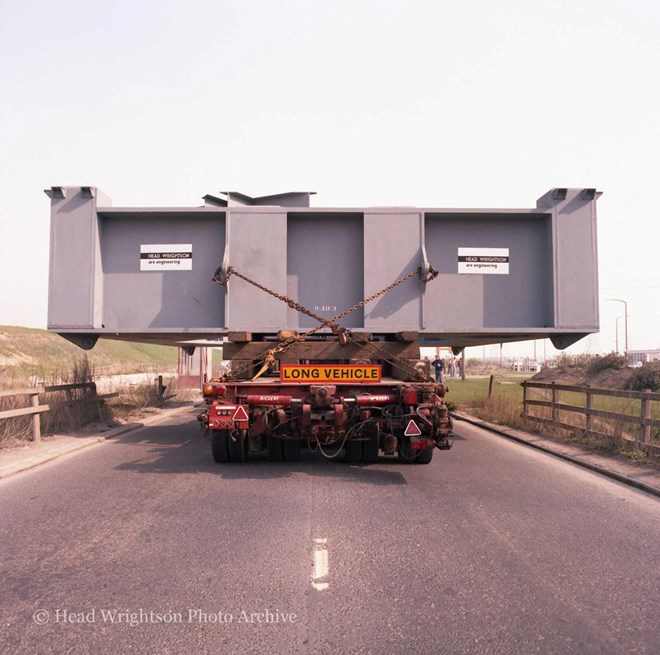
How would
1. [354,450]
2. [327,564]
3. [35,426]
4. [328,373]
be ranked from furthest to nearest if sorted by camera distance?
1. [35,426]
2. [354,450]
3. [328,373]
4. [327,564]

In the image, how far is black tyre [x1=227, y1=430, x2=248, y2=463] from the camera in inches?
321

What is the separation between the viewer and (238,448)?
8.26m

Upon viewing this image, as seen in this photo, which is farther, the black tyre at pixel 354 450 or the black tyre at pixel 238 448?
the black tyre at pixel 354 450

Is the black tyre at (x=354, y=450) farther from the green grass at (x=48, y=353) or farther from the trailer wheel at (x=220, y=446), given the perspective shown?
the green grass at (x=48, y=353)

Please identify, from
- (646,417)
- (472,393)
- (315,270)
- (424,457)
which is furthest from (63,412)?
(472,393)

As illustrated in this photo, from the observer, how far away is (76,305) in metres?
9.43

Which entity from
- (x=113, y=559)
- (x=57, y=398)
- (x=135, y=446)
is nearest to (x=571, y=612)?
(x=113, y=559)

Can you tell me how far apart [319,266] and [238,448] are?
319cm

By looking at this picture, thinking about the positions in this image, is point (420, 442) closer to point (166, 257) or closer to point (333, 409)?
point (333, 409)

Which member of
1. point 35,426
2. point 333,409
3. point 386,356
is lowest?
point 35,426

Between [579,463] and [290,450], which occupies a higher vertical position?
[290,450]

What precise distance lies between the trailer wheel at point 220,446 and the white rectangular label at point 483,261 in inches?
180

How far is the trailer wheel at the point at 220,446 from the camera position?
8.12 meters

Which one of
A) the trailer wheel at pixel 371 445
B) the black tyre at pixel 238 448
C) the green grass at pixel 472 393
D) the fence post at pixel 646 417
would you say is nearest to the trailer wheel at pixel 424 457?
the trailer wheel at pixel 371 445
